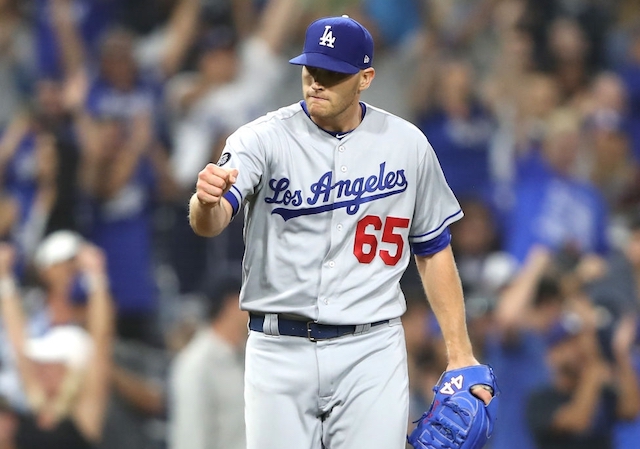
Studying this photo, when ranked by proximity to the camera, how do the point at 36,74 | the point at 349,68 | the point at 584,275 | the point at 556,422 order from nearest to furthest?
the point at 349,68 → the point at 556,422 → the point at 584,275 → the point at 36,74

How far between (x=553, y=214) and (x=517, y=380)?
3.77 feet

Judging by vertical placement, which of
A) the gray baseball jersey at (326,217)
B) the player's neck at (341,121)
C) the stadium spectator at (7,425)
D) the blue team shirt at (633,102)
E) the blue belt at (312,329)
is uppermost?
the blue team shirt at (633,102)

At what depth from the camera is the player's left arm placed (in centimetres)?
300

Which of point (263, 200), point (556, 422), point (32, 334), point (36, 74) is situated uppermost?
point (36, 74)

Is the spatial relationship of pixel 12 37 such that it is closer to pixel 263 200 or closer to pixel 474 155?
pixel 474 155

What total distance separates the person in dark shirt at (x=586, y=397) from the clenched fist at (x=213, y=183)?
3.48 metres

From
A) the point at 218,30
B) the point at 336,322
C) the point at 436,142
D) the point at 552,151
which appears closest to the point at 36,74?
the point at 218,30

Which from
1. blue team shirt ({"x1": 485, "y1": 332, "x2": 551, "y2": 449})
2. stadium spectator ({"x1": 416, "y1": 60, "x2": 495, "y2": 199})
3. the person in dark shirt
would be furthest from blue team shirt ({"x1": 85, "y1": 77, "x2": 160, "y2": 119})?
the person in dark shirt

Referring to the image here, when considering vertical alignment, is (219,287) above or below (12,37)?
below

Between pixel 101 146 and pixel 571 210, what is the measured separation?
2797 millimetres

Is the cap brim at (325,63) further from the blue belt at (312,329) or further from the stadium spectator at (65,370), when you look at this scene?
the stadium spectator at (65,370)

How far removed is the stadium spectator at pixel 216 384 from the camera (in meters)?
5.29

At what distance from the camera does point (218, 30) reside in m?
6.57

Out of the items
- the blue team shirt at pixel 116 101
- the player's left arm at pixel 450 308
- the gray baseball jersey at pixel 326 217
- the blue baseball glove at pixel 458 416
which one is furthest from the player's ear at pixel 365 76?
the blue team shirt at pixel 116 101
